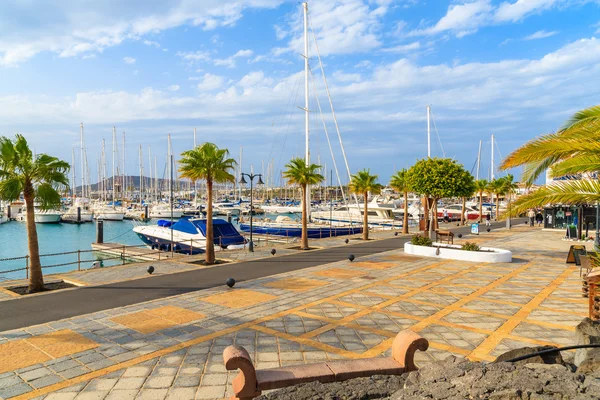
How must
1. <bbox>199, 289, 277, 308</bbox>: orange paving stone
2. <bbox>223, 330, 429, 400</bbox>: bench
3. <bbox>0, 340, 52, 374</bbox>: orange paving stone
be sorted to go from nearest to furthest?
<bbox>223, 330, 429, 400</bbox>: bench, <bbox>0, 340, 52, 374</bbox>: orange paving stone, <bbox>199, 289, 277, 308</bbox>: orange paving stone

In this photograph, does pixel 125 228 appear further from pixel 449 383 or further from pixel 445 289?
pixel 449 383

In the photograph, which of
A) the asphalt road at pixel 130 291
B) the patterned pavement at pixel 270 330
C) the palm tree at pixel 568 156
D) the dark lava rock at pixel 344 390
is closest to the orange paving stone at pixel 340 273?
the patterned pavement at pixel 270 330

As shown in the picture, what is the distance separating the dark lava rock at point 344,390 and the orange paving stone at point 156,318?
5.61 meters

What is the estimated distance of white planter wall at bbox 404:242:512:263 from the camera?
18.6 m

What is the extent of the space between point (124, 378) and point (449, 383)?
5298 millimetres

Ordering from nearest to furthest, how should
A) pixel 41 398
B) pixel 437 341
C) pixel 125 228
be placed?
pixel 41 398 → pixel 437 341 → pixel 125 228

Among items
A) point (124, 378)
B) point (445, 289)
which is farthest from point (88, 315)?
point (445, 289)

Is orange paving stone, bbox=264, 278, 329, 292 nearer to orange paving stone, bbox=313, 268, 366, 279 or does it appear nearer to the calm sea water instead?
orange paving stone, bbox=313, 268, 366, 279

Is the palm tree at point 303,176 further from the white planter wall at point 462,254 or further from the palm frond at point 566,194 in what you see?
the palm frond at point 566,194

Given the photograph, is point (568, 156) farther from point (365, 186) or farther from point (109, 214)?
point (109, 214)

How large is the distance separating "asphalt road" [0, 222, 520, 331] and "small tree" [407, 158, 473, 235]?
796 cm

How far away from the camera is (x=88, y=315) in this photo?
1038 cm


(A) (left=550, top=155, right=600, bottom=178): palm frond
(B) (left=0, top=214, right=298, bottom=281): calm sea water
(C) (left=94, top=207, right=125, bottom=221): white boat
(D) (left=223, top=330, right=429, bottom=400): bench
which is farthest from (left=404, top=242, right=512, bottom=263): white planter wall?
(C) (left=94, top=207, right=125, bottom=221): white boat

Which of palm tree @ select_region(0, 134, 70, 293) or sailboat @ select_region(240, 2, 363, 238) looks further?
sailboat @ select_region(240, 2, 363, 238)
